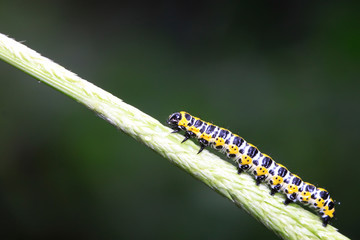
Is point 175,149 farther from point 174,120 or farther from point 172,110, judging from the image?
point 172,110

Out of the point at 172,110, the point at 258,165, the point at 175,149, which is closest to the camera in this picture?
the point at 175,149

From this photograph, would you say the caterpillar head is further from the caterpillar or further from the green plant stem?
the green plant stem

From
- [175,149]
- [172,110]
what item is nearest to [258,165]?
[175,149]

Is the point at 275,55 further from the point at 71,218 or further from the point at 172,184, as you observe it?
the point at 71,218

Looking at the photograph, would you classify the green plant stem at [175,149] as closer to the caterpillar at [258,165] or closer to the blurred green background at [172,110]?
the caterpillar at [258,165]

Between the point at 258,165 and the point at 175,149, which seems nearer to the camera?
the point at 175,149

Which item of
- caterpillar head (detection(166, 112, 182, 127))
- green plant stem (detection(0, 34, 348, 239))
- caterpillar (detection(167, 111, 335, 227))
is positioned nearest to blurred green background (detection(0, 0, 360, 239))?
caterpillar (detection(167, 111, 335, 227))

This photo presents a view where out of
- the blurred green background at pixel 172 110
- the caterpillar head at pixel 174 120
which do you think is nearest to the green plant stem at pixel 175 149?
the caterpillar head at pixel 174 120
